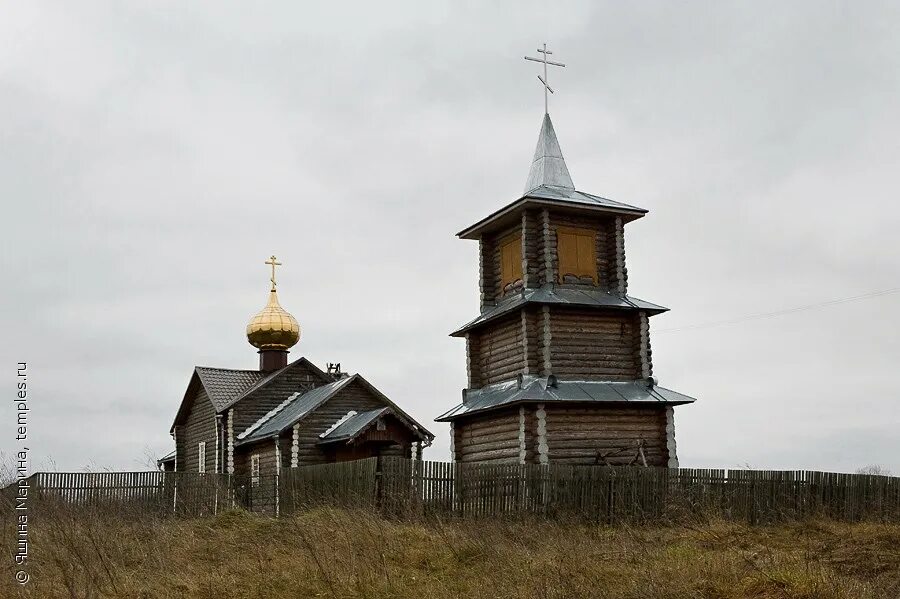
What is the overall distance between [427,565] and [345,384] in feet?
54.6

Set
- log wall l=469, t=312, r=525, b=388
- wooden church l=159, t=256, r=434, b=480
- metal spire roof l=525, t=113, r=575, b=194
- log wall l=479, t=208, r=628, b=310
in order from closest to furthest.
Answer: log wall l=469, t=312, r=525, b=388
log wall l=479, t=208, r=628, b=310
metal spire roof l=525, t=113, r=575, b=194
wooden church l=159, t=256, r=434, b=480

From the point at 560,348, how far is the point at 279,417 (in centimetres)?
1160

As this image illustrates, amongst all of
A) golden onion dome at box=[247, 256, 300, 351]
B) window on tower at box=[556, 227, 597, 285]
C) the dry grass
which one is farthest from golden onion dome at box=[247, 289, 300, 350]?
the dry grass

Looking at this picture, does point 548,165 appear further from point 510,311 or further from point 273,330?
point 273,330

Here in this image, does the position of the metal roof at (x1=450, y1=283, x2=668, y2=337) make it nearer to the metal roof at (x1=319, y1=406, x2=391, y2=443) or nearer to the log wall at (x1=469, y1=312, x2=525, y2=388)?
the log wall at (x1=469, y1=312, x2=525, y2=388)

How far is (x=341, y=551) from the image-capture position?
1231cm

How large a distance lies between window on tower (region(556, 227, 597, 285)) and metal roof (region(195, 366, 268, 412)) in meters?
13.9

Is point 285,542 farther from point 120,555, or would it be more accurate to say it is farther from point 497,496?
point 497,496

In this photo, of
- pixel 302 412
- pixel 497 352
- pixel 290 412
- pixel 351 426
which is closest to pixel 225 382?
pixel 290 412

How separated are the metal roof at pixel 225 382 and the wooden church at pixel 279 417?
0.03m

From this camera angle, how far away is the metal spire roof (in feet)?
77.6

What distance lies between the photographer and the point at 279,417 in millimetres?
29250

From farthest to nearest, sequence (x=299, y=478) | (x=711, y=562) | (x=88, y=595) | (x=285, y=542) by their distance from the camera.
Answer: (x=299, y=478) → (x=285, y=542) → (x=711, y=562) → (x=88, y=595)

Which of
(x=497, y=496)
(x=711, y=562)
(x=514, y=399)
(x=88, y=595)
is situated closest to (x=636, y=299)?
(x=514, y=399)
